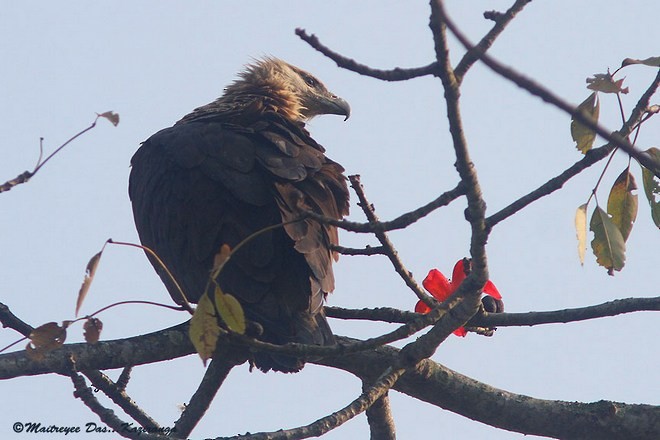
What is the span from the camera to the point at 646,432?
3.67 metres

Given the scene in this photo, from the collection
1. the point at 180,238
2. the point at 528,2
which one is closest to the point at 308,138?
the point at 180,238

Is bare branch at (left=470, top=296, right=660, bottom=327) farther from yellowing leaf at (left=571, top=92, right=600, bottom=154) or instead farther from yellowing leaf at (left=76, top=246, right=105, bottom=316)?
yellowing leaf at (left=76, top=246, right=105, bottom=316)

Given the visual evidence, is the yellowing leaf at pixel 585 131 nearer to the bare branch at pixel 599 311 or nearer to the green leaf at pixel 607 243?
the green leaf at pixel 607 243

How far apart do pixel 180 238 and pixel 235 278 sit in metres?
0.47

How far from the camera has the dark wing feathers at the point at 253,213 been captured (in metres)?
4.12

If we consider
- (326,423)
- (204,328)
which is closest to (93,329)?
(204,328)

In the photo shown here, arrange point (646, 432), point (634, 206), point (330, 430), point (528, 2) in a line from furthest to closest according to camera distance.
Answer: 1. point (646, 432)
2. point (634, 206)
3. point (330, 430)
4. point (528, 2)

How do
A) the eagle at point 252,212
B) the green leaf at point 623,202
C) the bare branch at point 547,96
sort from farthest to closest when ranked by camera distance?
the eagle at point 252,212
the green leaf at point 623,202
the bare branch at point 547,96

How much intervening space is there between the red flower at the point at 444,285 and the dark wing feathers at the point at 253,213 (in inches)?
19.9

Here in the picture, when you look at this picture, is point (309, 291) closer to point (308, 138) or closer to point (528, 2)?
point (308, 138)

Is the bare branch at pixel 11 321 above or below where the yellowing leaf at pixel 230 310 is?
above

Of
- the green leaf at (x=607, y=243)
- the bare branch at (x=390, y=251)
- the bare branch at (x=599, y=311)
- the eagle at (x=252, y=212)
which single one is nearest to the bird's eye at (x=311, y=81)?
the eagle at (x=252, y=212)

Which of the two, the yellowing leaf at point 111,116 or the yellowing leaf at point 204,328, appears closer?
the yellowing leaf at point 204,328

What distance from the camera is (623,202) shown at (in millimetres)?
3219
